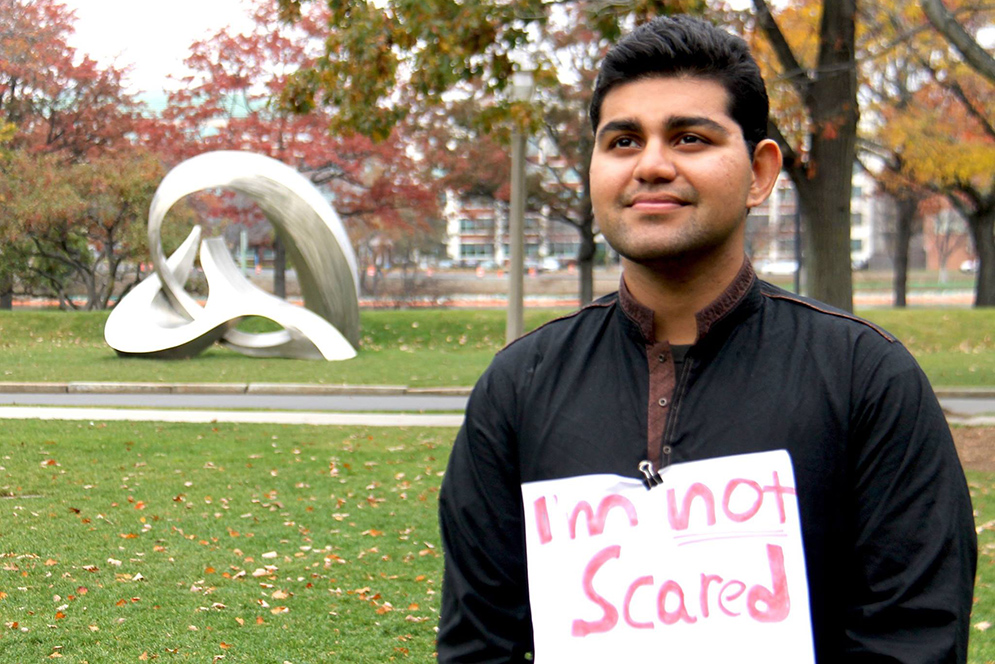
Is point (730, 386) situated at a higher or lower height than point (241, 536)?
higher

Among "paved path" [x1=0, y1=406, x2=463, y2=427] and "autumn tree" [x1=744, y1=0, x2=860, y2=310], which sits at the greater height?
"autumn tree" [x1=744, y1=0, x2=860, y2=310]

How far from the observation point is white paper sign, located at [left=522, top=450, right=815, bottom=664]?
1893 millimetres

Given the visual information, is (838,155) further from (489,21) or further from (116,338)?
(116,338)

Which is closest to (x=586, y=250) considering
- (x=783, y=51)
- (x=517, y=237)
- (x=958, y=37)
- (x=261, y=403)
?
(x=517, y=237)

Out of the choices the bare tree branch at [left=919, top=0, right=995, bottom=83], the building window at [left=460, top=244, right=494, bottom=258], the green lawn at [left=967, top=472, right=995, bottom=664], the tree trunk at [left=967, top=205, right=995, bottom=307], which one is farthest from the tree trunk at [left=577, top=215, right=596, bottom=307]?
the building window at [left=460, top=244, right=494, bottom=258]

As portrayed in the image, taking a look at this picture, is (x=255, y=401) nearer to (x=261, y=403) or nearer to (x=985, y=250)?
(x=261, y=403)

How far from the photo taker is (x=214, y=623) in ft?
18.3

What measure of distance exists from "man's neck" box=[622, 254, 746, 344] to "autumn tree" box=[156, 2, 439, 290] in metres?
27.7

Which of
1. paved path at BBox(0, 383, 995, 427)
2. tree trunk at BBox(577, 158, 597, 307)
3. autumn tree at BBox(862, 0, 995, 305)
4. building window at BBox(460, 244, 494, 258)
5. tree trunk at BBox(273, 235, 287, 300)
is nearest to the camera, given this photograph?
paved path at BBox(0, 383, 995, 427)

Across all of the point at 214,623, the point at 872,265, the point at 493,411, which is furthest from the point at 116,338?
the point at 872,265

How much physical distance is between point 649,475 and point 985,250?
32.2m

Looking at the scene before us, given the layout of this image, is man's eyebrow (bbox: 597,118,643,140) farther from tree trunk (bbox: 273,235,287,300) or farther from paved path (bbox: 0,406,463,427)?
tree trunk (bbox: 273,235,287,300)

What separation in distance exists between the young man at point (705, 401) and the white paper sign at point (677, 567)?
21 mm

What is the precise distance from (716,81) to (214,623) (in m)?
4.39
